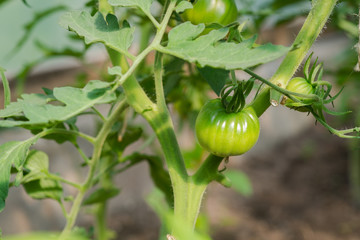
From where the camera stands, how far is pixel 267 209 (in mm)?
2029

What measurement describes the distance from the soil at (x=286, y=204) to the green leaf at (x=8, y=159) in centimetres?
136

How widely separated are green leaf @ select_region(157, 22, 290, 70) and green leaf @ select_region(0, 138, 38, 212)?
17cm

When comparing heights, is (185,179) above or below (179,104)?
above

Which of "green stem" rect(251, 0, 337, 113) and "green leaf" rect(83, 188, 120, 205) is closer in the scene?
"green stem" rect(251, 0, 337, 113)

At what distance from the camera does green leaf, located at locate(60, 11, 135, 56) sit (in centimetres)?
35

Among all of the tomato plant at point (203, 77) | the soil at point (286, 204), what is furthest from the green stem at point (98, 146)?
the soil at point (286, 204)

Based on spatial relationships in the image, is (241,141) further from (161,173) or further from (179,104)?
(179,104)

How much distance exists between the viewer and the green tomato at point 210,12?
42 centimetres

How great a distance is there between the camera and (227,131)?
0.37 meters

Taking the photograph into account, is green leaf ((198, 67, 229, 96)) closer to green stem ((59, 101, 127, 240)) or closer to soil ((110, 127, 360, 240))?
green stem ((59, 101, 127, 240))

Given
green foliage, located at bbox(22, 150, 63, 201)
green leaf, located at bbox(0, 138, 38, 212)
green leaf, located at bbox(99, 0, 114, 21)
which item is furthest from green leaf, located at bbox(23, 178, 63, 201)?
green leaf, located at bbox(99, 0, 114, 21)

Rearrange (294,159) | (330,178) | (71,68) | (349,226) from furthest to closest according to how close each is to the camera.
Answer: (294,159) → (330,178) → (71,68) → (349,226)

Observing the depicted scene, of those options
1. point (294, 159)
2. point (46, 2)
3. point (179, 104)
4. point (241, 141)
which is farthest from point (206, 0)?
point (294, 159)

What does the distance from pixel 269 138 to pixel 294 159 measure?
10.6 inches
